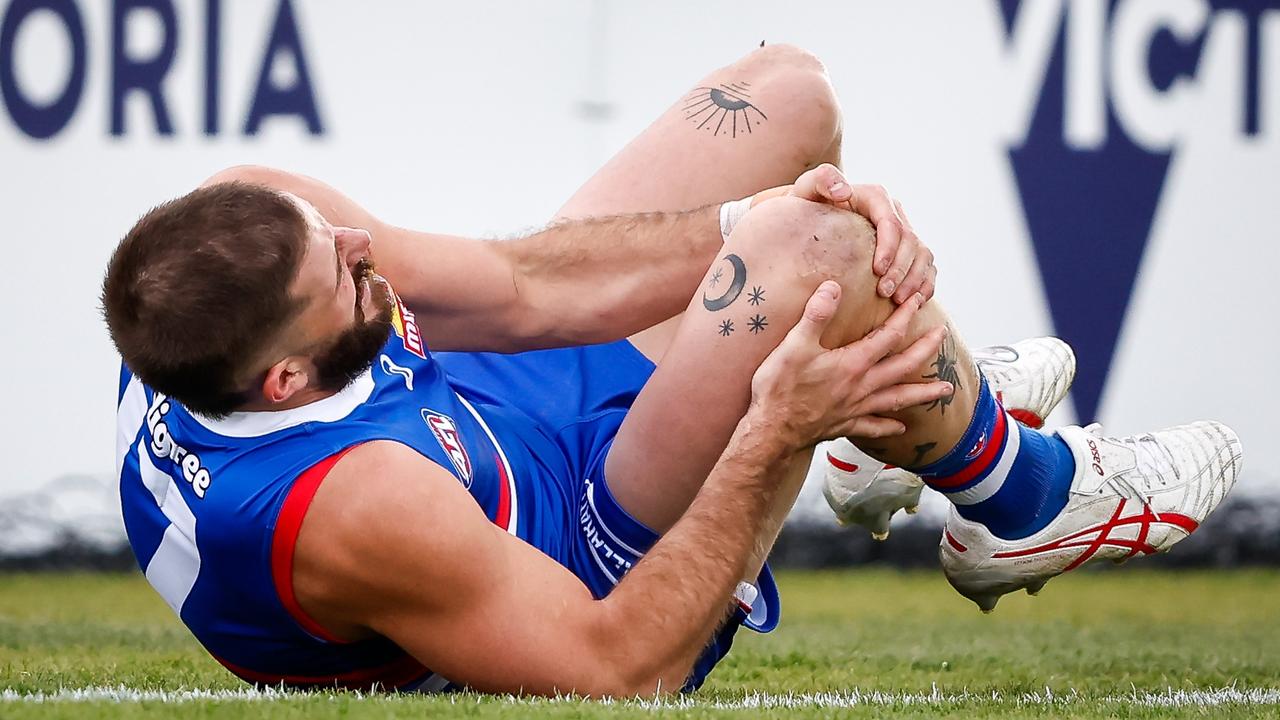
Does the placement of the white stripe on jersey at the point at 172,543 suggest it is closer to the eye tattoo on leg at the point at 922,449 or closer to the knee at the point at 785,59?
the eye tattoo on leg at the point at 922,449

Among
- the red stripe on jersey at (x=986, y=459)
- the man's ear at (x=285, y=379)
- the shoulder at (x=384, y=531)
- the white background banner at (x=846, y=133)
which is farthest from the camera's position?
the white background banner at (x=846, y=133)

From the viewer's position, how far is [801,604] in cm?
471

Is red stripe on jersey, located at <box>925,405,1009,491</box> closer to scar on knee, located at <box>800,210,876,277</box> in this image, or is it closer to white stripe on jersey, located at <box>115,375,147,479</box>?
scar on knee, located at <box>800,210,876,277</box>

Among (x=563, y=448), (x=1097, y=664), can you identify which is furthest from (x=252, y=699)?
(x=1097, y=664)

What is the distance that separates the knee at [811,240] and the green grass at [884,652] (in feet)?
1.92

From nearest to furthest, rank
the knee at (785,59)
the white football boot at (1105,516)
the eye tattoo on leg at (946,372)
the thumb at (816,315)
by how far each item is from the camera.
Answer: the thumb at (816,315), the eye tattoo on leg at (946,372), the white football boot at (1105,516), the knee at (785,59)

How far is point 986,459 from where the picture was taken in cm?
238

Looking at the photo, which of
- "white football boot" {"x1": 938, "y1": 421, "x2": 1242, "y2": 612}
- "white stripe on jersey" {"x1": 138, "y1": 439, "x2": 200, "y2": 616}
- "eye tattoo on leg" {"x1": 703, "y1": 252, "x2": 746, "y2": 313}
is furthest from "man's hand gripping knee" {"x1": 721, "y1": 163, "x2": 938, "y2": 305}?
"white stripe on jersey" {"x1": 138, "y1": 439, "x2": 200, "y2": 616}

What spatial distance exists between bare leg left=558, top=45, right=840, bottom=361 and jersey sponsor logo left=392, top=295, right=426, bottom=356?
0.50m

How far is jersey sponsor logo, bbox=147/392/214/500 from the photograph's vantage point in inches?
78.8

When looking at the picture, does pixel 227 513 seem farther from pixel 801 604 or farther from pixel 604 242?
pixel 801 604

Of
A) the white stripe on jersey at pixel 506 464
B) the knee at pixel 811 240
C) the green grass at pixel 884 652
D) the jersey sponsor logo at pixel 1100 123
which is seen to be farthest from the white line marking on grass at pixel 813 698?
the jersey sponsor logo at pixel 1100 123

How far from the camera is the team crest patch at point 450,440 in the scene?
206 centimetres

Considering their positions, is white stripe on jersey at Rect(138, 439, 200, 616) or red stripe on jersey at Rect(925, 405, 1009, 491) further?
red stripe on jersey at Rect(925, 405, 1009, 491)
